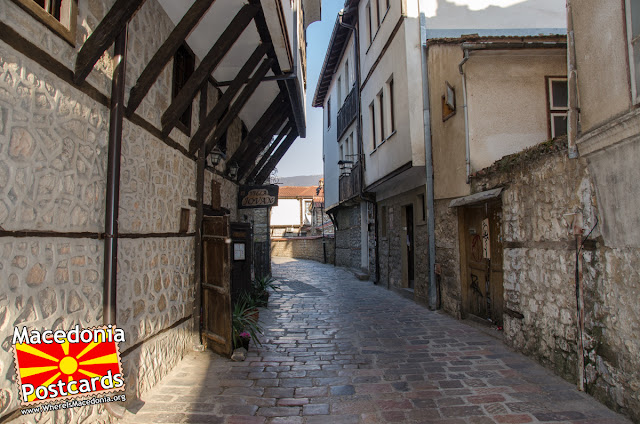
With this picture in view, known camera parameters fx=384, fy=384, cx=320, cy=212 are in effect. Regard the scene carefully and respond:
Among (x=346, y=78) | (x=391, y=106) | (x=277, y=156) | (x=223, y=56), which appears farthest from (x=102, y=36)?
(x=346, y=78)

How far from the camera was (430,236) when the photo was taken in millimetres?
8609

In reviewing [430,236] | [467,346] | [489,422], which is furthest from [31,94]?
[430,236]

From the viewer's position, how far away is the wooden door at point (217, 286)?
17.1ft

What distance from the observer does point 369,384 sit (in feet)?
13.9

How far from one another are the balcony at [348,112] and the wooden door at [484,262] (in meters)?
7.90

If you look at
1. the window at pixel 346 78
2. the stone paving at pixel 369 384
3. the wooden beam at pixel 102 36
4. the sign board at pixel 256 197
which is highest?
the window at pixel 346 78

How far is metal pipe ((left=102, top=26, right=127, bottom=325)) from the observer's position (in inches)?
127

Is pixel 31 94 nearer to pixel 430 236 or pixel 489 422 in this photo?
pixel 489 422

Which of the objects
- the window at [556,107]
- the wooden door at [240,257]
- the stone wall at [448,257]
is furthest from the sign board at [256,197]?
the window at [556,107]

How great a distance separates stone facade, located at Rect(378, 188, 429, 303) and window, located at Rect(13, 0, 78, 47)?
7699 mm

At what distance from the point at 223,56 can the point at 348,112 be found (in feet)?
35.8

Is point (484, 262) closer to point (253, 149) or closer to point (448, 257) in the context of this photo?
point (448, 257)

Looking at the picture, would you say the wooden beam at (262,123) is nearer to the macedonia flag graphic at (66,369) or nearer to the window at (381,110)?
the window at (381,110)

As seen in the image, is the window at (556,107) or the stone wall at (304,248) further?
the stone wall at (304,248)
